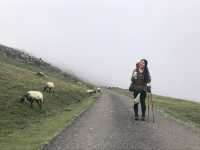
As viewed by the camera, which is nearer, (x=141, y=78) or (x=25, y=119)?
(x=141, y=78)

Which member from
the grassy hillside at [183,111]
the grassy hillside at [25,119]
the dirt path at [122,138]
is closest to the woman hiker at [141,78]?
the dirt path at [122,138]

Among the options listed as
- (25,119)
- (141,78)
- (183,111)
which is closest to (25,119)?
(25,119)

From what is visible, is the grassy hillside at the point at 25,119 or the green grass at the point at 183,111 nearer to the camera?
the grassy hillside at the point at 25,119

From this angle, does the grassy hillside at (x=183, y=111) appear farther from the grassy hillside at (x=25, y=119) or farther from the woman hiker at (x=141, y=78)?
the grassy hillside at (x=25, y=119)

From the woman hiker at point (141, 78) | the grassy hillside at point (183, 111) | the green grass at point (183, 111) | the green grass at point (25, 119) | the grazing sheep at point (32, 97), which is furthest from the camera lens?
the green grass at point (183, 111)

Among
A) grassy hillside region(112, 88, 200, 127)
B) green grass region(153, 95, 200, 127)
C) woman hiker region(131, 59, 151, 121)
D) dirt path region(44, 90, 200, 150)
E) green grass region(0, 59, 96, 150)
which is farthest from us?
green grass region(153, 95, 200, 127)

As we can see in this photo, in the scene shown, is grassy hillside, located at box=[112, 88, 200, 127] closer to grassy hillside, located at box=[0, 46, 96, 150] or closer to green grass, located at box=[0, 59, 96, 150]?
grassy hillside, located at box=[0, 46, 96, 150]

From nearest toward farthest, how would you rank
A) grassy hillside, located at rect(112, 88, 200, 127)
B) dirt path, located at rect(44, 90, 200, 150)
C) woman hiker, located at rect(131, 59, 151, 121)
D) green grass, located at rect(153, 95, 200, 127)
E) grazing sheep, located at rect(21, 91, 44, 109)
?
dirt path, located at rect(44, 90, 200, 150)
woman hiker, located at rect(131, 59, 151, 121)
grazing sheep, located at rect(21, 91, 44, 109)
grassy hillside, located at rect(112, 88, 200, 127)
green grass, located at rect(153, 95, 200, 127)

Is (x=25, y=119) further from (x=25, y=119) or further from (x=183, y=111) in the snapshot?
(x=183, y=111)

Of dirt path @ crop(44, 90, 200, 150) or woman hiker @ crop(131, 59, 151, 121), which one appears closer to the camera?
dirt path @ crop(44, 90, 200, 150)

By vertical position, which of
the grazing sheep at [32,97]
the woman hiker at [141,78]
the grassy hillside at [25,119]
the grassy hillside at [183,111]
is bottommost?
the grassy hillside at [183,111]

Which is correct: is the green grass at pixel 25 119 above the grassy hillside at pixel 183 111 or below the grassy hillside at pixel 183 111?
above

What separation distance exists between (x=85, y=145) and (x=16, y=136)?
710 cm

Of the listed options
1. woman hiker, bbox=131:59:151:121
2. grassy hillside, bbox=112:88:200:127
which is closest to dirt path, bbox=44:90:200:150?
woman hiker, bbox=131:59:151:121
